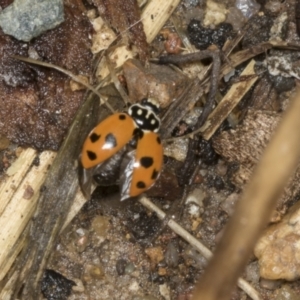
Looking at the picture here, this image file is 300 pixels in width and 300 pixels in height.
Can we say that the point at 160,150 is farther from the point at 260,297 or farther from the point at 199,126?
the point at 260,297

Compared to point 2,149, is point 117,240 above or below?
below

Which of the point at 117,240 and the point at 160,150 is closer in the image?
the point at 160,150

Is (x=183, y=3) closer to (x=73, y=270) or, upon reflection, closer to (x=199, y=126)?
(x=199, y=126)

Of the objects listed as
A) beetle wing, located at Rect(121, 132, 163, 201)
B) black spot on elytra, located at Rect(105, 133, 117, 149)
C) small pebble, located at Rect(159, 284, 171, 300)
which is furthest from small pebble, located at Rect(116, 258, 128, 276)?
black spot on elytra, located at Rect(105, 133, 117, 149)

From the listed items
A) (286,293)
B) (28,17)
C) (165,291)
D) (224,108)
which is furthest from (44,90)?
(286,293)

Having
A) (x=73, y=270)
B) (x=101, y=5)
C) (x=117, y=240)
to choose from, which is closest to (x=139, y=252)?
(x=117, y=240)

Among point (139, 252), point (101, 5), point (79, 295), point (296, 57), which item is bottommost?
point (79, 295)

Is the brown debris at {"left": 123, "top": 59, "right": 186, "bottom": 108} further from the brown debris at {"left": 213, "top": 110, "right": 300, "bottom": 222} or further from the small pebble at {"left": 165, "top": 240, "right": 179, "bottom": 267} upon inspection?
the small pebble at {"left": 165, "top": 240, "right": 179, "bottom": 267}
